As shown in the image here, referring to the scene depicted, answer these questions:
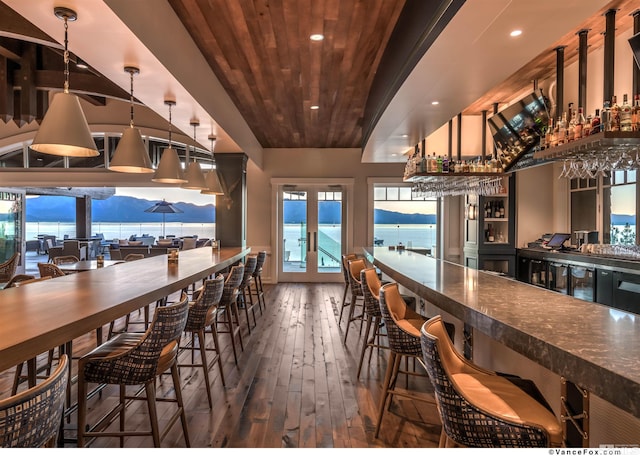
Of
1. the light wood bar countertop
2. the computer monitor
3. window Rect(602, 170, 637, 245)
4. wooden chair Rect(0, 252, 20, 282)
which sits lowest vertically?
wooden chair Rect(0, 252, 20, 282)

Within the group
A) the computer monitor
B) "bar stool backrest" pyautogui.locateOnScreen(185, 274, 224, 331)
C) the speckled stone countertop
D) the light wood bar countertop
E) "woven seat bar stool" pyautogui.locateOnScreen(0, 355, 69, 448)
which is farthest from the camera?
the computer monitor

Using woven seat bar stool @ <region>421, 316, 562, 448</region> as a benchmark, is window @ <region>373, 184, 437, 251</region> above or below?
above

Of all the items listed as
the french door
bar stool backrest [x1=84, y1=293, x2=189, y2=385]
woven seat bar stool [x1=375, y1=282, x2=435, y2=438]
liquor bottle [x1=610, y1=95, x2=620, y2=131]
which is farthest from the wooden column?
liquor bottle [x1=610, y1=95, x2=620, y2=131]

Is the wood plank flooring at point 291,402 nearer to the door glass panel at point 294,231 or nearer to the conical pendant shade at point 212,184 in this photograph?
the conical pendant shade at point 212,184

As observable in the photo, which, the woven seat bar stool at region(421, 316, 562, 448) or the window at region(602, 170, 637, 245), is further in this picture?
the window at region(602, 170, 637, 245)

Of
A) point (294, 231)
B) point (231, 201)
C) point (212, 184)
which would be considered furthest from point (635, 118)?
point (294, 231)

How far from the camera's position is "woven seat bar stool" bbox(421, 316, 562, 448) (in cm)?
133

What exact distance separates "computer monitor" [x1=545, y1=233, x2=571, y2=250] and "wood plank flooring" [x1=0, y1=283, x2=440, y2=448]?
3355 millimetres

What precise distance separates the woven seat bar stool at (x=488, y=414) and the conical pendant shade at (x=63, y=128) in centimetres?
247

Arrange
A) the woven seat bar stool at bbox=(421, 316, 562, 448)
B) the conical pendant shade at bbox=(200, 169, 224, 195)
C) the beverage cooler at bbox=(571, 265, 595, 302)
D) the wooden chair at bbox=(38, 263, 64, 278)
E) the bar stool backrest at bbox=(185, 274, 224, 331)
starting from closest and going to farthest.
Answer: the woven seat bar stool at bbox=(421, 316, 562, 448)
the bar stool backrest at bbox=(185, 274, 224, 331)
the wooden chair at bbox=(38, 263, 64, 278)
the beverage cooler at bbox=(571, 265, 595, 302)
the conical pendant shade at bbox=(200, 169, 224, 195)

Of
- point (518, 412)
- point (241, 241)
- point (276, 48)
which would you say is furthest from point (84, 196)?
point (518, 412)

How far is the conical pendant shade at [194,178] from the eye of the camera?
4965 millimetres

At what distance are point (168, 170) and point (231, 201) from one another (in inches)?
95.3

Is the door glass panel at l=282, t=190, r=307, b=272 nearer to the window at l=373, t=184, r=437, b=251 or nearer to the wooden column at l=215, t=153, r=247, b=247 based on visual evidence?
the window at l=373, t=184, r=437, b=251
